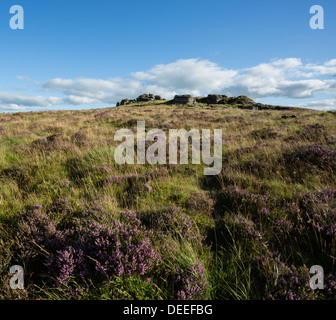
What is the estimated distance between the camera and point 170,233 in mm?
2900

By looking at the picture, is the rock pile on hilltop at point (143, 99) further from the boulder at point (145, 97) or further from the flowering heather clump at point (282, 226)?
the flowering heather clump at point (282, 226)

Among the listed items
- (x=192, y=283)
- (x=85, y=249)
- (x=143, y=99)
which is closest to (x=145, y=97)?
(x=143, y=99)

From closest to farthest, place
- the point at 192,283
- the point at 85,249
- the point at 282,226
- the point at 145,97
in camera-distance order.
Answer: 1. the point at 192,283
2. the point at 85,249
3. the point at 282,226
4. the point at 145,97

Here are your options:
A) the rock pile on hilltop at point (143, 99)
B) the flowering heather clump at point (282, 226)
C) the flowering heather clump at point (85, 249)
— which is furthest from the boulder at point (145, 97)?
the flowering heather clump at point (282, 226)

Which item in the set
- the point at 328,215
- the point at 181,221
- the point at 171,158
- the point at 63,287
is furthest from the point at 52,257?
the point at 171,158

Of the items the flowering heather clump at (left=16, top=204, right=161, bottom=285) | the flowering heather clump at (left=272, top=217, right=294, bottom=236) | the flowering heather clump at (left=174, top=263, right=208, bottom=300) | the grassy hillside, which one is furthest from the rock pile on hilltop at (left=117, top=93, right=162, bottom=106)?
the flowering heather clump at (left=174, top=263, right=208, bottom=300)

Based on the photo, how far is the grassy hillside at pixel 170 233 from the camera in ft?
7.05

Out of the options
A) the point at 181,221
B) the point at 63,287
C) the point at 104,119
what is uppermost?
the point at 104,119

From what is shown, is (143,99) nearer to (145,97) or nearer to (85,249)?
(145,97)

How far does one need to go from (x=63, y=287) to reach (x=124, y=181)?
2958mm

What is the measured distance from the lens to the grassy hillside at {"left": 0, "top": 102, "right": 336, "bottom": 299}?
215cm

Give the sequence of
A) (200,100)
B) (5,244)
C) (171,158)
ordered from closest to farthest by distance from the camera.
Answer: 1. (5,244)
2. (171,158)
3. (200,100)

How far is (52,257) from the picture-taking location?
94.7 inches

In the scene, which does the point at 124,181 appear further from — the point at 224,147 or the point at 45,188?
the point at 224,147
